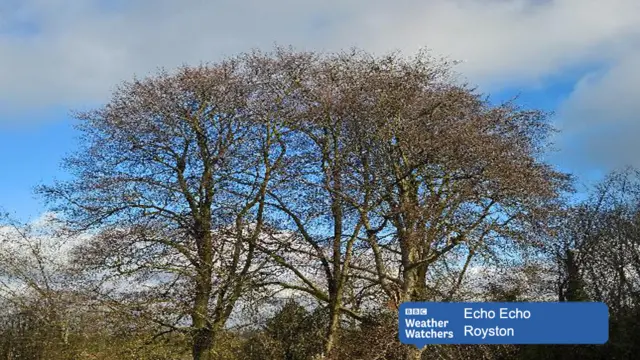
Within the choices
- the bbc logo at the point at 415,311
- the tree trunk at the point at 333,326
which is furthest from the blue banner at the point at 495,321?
the tree trunk at the point at 333,326

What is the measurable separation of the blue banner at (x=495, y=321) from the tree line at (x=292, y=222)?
1471 mm

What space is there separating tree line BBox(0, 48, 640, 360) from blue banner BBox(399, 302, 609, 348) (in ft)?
4.83

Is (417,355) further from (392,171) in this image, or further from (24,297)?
(24,297)

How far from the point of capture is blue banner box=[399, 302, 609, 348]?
11992 mm

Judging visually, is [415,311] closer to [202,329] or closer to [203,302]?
[203,302]

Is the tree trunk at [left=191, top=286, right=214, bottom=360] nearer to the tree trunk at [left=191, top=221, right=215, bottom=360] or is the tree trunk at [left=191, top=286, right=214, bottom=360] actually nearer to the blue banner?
the tree trunk at [left=191, top=221, right=215, bottom=360]

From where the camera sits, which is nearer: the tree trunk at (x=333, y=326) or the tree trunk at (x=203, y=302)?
the tree trunk at (x=333, y=326)

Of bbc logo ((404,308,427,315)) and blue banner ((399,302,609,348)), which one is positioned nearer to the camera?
blue banner ((399,302,609,348))

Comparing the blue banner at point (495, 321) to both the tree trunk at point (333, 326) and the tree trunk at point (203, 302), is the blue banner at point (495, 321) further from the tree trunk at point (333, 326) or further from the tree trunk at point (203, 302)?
the tree trunk at point (203, 302)

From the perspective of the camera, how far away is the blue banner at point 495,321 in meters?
12.0

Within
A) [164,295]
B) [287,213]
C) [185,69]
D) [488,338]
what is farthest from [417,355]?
[185,69]

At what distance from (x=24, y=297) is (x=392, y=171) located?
11011 millimetres

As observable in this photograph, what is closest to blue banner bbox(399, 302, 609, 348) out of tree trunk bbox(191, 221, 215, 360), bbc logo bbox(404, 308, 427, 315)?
bbc logo bbox(404, 308, 427, 315)

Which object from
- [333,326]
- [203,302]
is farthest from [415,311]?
[203,302]
